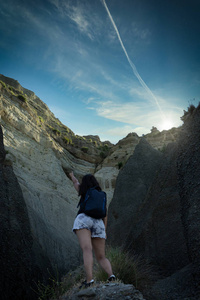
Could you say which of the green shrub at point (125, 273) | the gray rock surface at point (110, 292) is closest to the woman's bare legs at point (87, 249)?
the gray rock surface at point (110, 292)

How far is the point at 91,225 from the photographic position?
4.41m

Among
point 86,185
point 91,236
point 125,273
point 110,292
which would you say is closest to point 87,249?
point 91,236

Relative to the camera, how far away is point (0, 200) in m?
6.56

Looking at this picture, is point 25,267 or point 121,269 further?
point 25,267

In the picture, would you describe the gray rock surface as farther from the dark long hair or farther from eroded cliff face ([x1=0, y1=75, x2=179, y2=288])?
eroded cliff face ([x1=0, y1=75, x2=179, y2=288])

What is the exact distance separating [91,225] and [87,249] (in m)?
0.45

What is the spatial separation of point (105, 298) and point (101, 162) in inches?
1329

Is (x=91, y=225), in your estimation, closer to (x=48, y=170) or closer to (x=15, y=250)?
(x=15, y=250)

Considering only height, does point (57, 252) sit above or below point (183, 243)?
below

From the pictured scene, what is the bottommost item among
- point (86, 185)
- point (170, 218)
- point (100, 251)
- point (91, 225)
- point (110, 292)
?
point (110, 292)

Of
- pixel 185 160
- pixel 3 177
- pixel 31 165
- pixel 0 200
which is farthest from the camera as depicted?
pixel 31 165

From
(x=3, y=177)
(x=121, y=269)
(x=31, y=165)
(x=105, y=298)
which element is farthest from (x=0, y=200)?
(x=31, y=165)

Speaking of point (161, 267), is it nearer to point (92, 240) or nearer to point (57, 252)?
point (92, 240)

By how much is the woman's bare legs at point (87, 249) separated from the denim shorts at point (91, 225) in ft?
0.32
